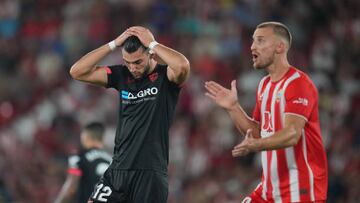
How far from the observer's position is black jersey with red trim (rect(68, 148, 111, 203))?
1035cm

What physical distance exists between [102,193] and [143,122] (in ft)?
2.38

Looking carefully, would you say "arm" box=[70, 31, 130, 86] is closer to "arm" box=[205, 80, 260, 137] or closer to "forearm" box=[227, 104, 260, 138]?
"arm" box=[205, 80, 260, 137]

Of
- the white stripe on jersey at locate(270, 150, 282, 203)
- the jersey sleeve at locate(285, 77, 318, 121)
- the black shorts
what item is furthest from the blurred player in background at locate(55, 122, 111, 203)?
the jersey sleeve at locate(285, 77, 318, 121)

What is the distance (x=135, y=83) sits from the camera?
8.05 metres

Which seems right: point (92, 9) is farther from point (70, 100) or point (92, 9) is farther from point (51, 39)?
point (70, 100)

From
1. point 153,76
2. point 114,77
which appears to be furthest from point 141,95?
point 114,77

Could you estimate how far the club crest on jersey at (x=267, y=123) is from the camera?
7.49m

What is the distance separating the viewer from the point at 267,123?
754 cm

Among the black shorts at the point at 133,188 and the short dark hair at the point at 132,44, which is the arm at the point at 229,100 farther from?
the black shorts at the point at 133,188

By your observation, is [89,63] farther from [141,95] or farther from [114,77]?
[141,95]

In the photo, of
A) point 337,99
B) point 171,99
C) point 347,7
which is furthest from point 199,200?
point 171,99

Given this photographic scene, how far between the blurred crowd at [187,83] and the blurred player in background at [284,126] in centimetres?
561

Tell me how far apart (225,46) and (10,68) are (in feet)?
14.5

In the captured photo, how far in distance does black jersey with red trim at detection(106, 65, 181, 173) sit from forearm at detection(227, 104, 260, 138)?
0.63 meters
